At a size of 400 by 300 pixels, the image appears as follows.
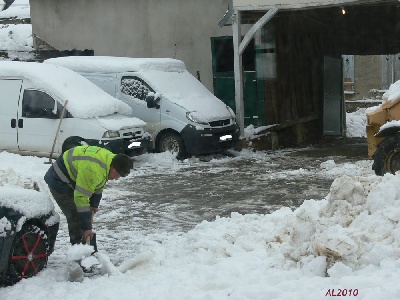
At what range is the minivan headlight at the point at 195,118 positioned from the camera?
1530 cm

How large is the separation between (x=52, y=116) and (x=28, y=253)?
7.40 m

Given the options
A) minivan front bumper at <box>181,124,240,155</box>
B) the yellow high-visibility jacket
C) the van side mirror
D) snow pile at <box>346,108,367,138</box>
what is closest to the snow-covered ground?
the yellow high-visibility jacket

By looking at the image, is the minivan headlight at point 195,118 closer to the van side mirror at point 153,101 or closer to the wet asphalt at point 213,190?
the van side mirror at point 153,101

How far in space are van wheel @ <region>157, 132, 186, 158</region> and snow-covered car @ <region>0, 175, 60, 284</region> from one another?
794cm

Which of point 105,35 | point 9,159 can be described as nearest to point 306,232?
point 9,159

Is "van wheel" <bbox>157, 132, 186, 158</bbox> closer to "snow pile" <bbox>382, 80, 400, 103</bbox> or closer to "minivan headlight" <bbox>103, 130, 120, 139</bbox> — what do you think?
"minivan headlight" <bbox>103, 130, 120, 139</bbox>

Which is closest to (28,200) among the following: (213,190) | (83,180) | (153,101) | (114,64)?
(83,180)

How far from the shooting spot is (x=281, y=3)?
16.4 metres

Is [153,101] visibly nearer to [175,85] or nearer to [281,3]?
[175,85]

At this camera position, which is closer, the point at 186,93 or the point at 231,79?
the point at 186,93

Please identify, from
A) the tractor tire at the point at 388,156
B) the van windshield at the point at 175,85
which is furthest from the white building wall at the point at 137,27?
the tractor tire at the point at 388,156

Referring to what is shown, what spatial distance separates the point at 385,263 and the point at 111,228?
428cm

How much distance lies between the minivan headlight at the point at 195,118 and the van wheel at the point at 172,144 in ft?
1.61

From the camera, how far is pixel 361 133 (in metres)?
24.0
